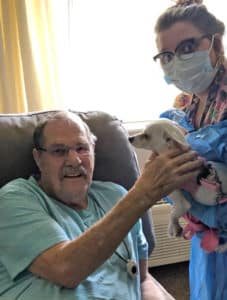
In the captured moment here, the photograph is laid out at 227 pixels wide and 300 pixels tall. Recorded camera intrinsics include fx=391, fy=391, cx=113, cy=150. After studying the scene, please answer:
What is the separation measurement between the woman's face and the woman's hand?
0.28 meters

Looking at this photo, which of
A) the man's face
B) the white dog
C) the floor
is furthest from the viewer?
the floor

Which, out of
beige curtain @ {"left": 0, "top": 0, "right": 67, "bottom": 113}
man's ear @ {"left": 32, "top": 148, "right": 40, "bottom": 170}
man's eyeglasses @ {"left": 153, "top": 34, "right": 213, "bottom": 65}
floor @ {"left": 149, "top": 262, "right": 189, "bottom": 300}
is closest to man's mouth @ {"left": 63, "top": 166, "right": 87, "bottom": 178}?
man's ear @ {"left": 32, "top": 148, "right": 40, "bottom": 170}

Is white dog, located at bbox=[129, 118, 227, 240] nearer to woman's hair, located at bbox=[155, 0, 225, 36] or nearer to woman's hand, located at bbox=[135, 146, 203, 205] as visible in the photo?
woman's hand, located at bbox=[135, 146, 203, 205]

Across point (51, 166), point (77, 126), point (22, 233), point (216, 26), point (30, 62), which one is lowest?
point (22, 233)

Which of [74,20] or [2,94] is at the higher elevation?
[74,20]

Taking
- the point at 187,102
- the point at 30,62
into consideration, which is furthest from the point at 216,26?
the point at 30,62

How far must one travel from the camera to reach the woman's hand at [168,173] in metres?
1.01

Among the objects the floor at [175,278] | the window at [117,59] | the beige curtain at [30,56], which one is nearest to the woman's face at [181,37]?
the beige curtain at [30,56]

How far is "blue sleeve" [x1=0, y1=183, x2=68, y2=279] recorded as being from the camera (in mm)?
1054

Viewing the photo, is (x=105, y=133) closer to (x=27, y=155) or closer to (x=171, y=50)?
(x=27, y=155)

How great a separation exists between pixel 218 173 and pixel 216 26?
1.37 ft

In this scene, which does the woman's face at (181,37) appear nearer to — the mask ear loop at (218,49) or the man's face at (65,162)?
the mask ear loop at (218,49)

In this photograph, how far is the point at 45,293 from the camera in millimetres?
1050

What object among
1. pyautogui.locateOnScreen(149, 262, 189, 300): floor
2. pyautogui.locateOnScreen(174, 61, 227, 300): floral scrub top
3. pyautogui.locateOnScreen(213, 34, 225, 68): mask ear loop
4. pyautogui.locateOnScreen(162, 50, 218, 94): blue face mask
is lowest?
pyautogui.locateOnScreen(149, 262, 189, 300): floor
